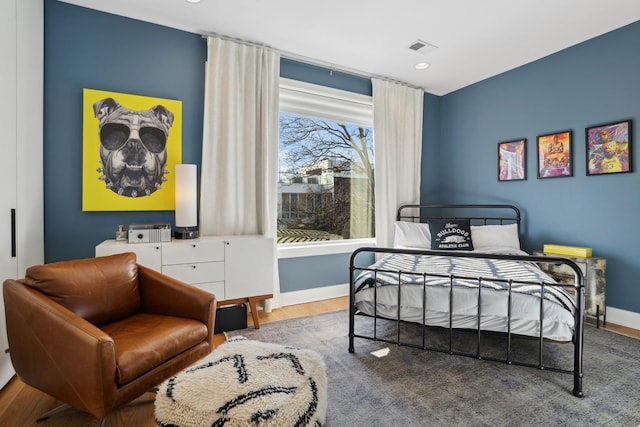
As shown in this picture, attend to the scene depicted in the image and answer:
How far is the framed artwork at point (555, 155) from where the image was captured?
3248 millimetres

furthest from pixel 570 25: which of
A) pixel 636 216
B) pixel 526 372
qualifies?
pixel 526 372

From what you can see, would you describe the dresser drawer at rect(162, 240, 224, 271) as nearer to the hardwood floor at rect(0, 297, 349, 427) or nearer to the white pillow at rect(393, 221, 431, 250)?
the hardwood floor at rect(0, 297, 349, 427)

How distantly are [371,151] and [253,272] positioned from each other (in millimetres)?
2328

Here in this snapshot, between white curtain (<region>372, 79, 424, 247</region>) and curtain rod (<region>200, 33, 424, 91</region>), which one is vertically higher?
curtain rod (<region>200, 33, 424, 91</region>)

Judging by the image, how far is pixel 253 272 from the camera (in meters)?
2.85

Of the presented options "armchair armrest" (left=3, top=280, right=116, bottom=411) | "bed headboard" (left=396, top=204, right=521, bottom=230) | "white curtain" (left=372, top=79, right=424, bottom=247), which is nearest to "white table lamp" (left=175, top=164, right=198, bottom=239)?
"armchair armrest" (left=3, top=280, right=116, bottom=411)

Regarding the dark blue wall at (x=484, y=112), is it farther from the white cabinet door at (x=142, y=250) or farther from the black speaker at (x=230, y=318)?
the black speaker at (x=230, y=318)

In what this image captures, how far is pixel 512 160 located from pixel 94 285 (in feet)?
13.9

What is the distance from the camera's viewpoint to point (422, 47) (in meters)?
3.27

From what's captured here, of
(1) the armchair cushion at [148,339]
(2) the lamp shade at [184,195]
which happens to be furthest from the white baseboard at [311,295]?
(1) the armchair cushion at [148,339]

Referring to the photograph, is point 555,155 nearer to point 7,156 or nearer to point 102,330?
point 102,330

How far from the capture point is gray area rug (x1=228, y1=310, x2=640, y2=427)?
1637 millimetres

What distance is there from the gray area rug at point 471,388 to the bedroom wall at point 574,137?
933 millimetres

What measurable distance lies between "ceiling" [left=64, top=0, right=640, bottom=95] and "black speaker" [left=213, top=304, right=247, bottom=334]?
254 cm
